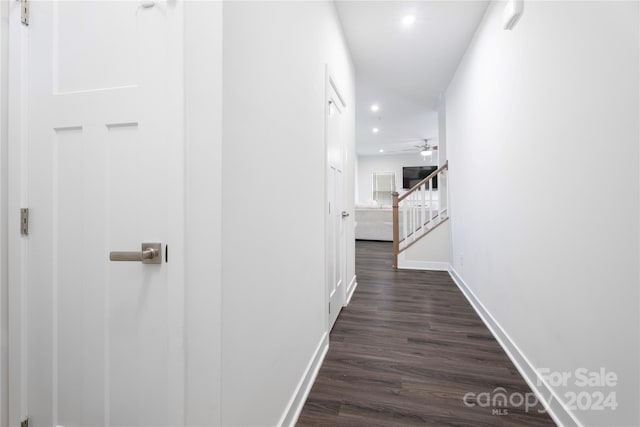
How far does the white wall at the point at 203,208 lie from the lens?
2.62 ft

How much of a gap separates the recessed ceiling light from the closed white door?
2357 millimetres

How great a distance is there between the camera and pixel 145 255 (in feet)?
2.79

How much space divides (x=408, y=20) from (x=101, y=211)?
2828 mm

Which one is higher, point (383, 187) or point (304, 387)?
point (383, 187)

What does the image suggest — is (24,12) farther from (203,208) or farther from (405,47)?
(405,47)

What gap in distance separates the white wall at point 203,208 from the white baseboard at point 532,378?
59.5 inches

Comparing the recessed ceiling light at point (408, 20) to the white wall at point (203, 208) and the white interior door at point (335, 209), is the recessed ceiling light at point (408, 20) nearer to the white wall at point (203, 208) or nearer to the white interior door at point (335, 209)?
the white interior door at point (335, 209)

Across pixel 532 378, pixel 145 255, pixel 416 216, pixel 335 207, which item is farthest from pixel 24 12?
pixel 416 216

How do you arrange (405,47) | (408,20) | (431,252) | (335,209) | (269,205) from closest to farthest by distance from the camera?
(269,205)
(335,209)
(408,20)
(405,47)
(431,252)

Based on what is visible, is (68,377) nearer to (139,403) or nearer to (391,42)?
(139,403)

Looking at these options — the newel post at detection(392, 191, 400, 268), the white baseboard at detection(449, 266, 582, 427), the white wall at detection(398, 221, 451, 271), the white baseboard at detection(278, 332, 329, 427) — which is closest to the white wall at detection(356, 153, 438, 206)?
the newel post at detection(392, 191, 400, 268)

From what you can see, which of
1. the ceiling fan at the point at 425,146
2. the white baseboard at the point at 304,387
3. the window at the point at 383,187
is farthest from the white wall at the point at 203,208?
the window at the point at 383,187

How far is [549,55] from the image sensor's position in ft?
4.61

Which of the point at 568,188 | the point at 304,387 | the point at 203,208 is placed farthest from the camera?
the point at 304,387
